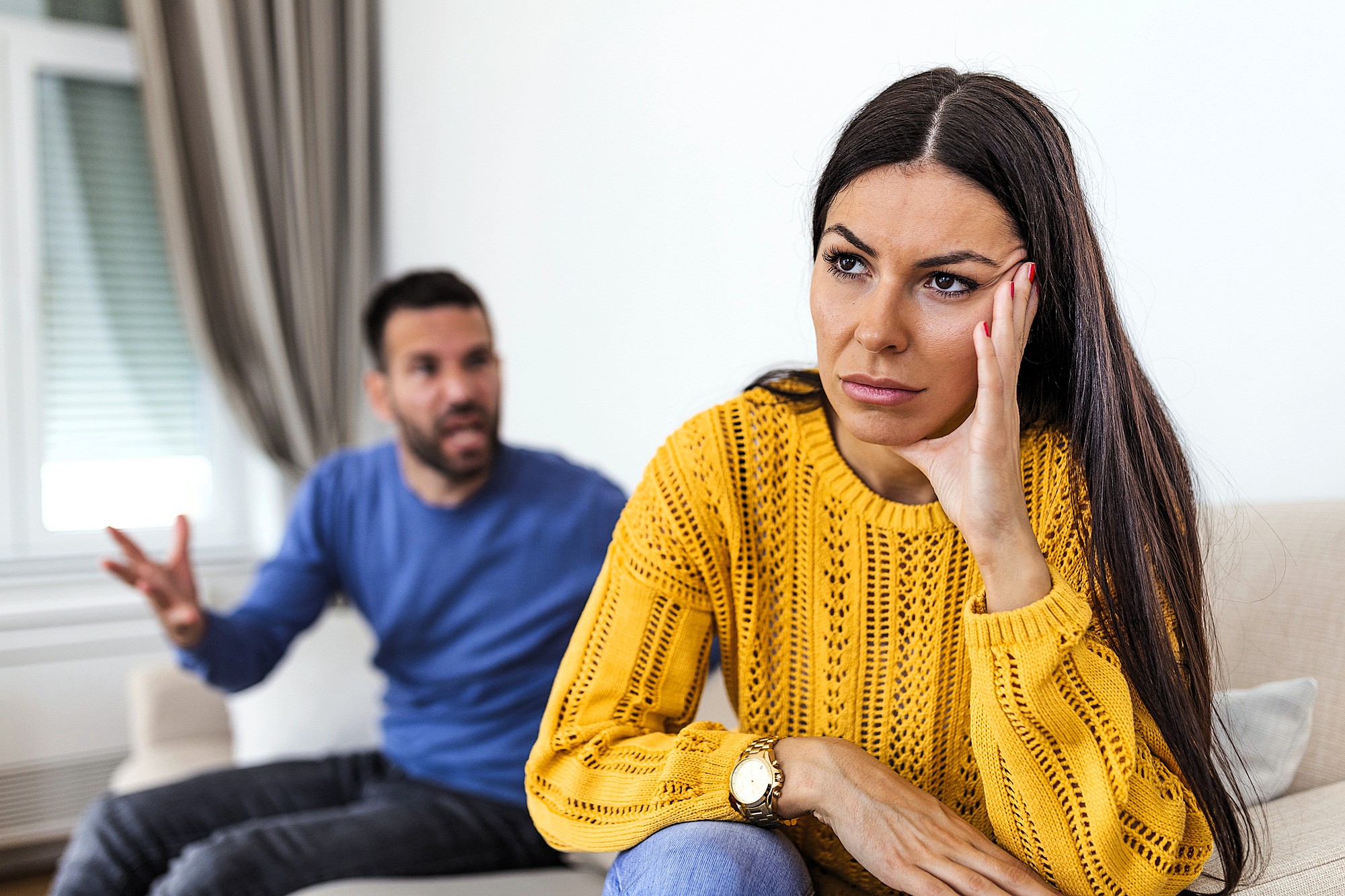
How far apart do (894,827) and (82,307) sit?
3.08 meters

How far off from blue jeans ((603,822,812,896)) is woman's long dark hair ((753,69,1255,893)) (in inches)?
13.6

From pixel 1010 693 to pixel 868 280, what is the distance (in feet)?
1.26

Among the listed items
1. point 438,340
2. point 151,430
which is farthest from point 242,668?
point 151,430

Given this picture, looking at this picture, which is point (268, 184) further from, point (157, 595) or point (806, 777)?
point (806, 777)

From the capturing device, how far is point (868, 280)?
98 cm

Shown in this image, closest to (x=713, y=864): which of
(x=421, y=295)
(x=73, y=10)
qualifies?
(x=421, y=295)

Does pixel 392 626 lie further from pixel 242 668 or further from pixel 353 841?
pixel 353 841

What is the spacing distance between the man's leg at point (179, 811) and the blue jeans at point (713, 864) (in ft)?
3.46

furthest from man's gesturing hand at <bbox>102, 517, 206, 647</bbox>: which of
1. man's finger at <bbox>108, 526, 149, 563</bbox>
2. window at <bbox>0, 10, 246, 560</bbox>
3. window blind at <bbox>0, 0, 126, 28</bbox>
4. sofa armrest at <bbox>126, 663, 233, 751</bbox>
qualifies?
window blind at <bbox>0, 0, 126, 28</bbox>

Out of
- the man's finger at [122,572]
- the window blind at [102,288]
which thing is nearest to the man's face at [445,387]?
the man's finger at [122,572]

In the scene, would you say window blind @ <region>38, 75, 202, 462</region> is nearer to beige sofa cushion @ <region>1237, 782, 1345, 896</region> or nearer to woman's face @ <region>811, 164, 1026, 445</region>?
woman's face @ <region>811, 164, 1026, 445</region>

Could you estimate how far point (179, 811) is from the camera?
5.71ft

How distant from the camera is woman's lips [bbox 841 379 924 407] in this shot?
971 mm

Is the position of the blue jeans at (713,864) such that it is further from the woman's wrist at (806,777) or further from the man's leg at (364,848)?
the man's leg at (364,848)
